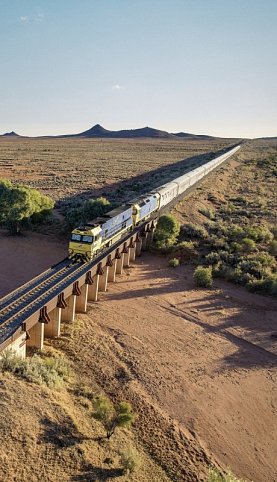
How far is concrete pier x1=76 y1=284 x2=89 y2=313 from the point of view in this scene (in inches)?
873

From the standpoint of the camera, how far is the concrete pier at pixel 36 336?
1738cm

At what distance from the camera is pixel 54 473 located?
10.5m

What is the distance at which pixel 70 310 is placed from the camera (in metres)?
20.9

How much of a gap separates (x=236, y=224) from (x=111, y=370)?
2587 cm

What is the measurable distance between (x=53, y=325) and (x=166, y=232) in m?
16.6

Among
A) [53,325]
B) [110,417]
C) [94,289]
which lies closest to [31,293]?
[53,325]

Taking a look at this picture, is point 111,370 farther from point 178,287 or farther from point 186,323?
point 178,287

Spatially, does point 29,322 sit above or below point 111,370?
above

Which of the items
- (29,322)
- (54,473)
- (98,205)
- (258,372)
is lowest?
(258,372)

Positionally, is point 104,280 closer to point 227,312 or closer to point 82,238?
point 82,238

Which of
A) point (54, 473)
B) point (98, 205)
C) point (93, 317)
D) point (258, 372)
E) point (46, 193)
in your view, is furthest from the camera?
point (46, 193)

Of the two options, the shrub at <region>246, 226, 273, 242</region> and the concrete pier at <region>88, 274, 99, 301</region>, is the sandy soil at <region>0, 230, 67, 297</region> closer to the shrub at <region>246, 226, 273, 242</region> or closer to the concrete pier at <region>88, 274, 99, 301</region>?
the concrete pier at <region>88, 274, 99, 301</region>

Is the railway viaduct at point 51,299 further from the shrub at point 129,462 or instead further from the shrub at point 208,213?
the shrub at point 208,213

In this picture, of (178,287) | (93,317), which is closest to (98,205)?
(178,287)
